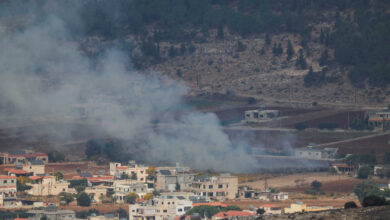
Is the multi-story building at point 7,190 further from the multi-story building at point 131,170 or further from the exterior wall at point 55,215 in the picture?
the multi-story building at point 131,170

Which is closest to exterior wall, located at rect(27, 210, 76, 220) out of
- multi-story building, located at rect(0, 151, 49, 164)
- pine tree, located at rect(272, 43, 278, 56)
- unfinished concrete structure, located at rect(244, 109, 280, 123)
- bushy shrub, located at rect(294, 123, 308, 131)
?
multi-story building, located at rect(0, 151, 49, 164)

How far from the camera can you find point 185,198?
348 feet

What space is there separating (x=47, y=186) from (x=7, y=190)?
13.7ft

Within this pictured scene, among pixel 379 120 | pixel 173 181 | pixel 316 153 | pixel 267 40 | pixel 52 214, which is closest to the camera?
pixel 52 214

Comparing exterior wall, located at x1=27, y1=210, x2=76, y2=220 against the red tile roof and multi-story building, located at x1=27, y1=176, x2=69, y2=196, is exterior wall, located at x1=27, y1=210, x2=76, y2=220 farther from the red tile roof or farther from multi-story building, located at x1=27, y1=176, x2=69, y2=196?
multi-story building, located at x1=27, y1=176, x2=69, y2=196

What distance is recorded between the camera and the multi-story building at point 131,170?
409ft

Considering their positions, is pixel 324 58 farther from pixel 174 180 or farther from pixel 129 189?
pixel 129 189

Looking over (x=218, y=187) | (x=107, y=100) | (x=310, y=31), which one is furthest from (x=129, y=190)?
(x=310, y=31)

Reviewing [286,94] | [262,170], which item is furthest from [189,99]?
[262,170]

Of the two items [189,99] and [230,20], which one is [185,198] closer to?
[189,99]

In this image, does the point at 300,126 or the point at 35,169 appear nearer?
the point at 35,169

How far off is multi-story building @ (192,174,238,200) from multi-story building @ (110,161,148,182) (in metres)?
8.44

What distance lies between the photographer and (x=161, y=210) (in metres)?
101

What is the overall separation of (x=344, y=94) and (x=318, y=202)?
63.6m
